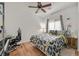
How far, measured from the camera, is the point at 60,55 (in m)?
1.85

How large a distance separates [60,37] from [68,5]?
0.51m

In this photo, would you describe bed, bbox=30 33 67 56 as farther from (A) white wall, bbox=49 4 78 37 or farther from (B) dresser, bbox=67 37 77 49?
(A) white wall, bbox=49 4 78 37

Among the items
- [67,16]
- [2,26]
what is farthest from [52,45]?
[2,26]

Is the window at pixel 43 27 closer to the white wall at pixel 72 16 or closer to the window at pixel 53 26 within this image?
the window at pixel 53 26

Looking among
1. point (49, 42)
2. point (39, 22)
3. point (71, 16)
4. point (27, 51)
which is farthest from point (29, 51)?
point (71, 16)

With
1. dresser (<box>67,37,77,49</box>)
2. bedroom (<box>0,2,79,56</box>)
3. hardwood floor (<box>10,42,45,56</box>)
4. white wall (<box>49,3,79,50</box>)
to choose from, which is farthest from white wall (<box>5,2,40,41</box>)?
dresser (<box>67,37,77,49</box>)

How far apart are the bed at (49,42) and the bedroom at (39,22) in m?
0.04

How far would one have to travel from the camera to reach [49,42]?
5.93ft

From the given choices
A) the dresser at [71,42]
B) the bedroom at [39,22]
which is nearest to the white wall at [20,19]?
the bedroom at [39,22]

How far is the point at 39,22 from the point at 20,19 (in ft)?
0.98

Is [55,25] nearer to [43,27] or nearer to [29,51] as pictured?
[43,27]

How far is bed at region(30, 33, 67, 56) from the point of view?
1.81 m

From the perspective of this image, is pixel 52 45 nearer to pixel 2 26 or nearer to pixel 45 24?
pixel 45 24

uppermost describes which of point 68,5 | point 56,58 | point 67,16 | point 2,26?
point 68,5
